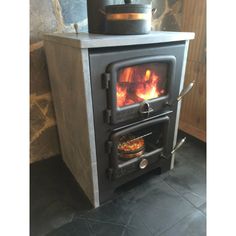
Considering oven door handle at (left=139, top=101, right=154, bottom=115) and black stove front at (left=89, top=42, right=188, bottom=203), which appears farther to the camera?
oven door handle at (left=139, top=101, right=154, bottom=115)

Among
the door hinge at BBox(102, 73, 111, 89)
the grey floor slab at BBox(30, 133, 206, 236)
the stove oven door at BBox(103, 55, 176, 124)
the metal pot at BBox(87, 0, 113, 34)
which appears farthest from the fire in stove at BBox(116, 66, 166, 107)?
the grey floor slab at BBox(30, 133, 206, 236)

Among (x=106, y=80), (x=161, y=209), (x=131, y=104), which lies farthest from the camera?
(x=161, y=209)

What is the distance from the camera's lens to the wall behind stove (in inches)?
48.2

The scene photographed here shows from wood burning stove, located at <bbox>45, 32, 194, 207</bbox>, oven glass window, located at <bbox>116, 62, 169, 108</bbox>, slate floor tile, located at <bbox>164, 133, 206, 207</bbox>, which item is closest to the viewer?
wood burning stove, located at <bbox>45, 32, 194, 207</bbox>

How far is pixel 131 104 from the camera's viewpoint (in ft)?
3.28

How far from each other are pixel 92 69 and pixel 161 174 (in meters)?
0.89

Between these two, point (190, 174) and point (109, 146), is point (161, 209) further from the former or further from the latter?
point (109, 146)

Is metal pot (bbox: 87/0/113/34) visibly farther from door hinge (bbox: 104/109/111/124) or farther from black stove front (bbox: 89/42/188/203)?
door hinge (bbox: 104/109/111/124)

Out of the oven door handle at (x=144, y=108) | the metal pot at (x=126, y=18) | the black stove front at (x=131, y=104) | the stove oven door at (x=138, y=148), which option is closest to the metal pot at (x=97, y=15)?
the metal pot at (x=126, y=18)

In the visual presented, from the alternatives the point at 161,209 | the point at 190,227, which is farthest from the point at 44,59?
the point at 190,227
